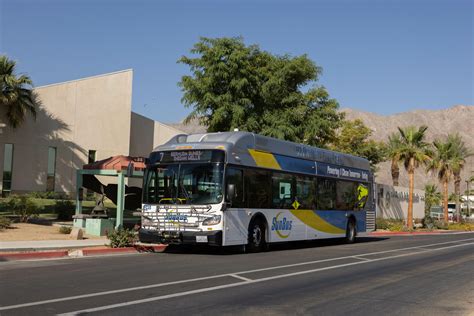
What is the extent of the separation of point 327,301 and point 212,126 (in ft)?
84.0

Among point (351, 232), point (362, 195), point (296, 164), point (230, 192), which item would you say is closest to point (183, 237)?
point (230, 192)

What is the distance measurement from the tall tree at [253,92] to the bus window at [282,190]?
48.9 feet

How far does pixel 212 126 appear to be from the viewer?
111ft

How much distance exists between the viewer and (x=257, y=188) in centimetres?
1661

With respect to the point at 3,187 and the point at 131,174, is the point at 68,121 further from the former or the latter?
the point at 131,174

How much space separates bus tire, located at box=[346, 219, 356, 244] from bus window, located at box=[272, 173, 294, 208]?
541 cm

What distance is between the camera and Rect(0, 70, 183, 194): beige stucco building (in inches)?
1736

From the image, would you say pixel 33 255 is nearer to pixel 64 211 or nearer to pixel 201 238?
pixel 201 238

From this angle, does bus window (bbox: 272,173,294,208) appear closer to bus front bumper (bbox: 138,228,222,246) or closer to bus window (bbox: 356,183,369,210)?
bus front bumper (bbox: 138,228,222,246)

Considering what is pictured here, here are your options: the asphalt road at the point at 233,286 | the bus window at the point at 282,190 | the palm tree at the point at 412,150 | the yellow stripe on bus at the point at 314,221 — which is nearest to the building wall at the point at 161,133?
the palm tree at the point at 412,150

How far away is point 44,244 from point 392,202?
1641 inches

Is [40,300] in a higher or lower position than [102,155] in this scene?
lower

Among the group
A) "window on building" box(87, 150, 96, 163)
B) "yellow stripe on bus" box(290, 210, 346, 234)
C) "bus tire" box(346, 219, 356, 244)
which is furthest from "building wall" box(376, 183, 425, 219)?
"yellow stripe on bus" box(290, 210, 346, 234)

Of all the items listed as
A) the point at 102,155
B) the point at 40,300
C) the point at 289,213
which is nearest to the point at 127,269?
the point at 40,300
